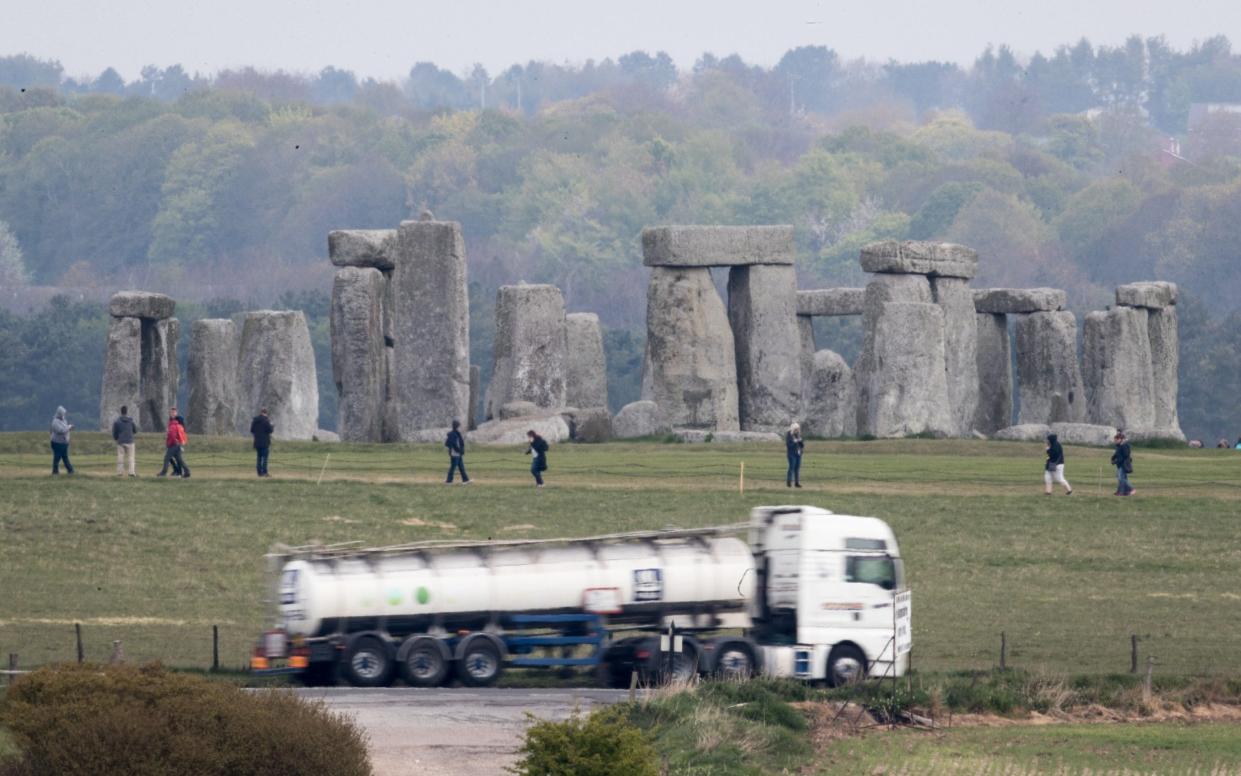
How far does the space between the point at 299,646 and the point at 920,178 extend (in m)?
114

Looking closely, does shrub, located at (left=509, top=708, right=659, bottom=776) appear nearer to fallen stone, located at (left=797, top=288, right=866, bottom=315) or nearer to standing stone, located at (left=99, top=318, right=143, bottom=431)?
standing stone, located at (left=99, top=318, right=143, bottom=431)

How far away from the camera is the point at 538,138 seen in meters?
144

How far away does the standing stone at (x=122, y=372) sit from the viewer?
181 feet

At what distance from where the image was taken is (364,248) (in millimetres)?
54781

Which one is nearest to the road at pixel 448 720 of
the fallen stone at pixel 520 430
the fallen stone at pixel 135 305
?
the fallen stone at pixel 520 430

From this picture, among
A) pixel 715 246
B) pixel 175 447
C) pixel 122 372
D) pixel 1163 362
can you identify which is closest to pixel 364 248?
pixel 122 372

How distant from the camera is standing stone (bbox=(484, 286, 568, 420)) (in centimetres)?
5581

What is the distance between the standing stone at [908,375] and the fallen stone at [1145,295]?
334 inches

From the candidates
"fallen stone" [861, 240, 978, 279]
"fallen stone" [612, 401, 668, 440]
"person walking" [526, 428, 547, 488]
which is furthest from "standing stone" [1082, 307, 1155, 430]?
"person walking" [526, 428, 547, 488]

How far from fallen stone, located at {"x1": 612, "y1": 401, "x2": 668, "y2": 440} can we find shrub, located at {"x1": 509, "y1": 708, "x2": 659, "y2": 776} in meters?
32.7

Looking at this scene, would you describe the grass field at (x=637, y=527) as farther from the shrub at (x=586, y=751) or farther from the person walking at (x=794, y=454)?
the shrub at (x=586, y=751)

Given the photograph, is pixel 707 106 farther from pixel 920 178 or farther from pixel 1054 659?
pixel 1054 659

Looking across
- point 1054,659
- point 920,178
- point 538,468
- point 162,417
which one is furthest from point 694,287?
point 920,178

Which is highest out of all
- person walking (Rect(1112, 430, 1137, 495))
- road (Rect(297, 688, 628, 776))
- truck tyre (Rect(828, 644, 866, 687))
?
person walking (Rect(1112, 430, 1137, 495))
